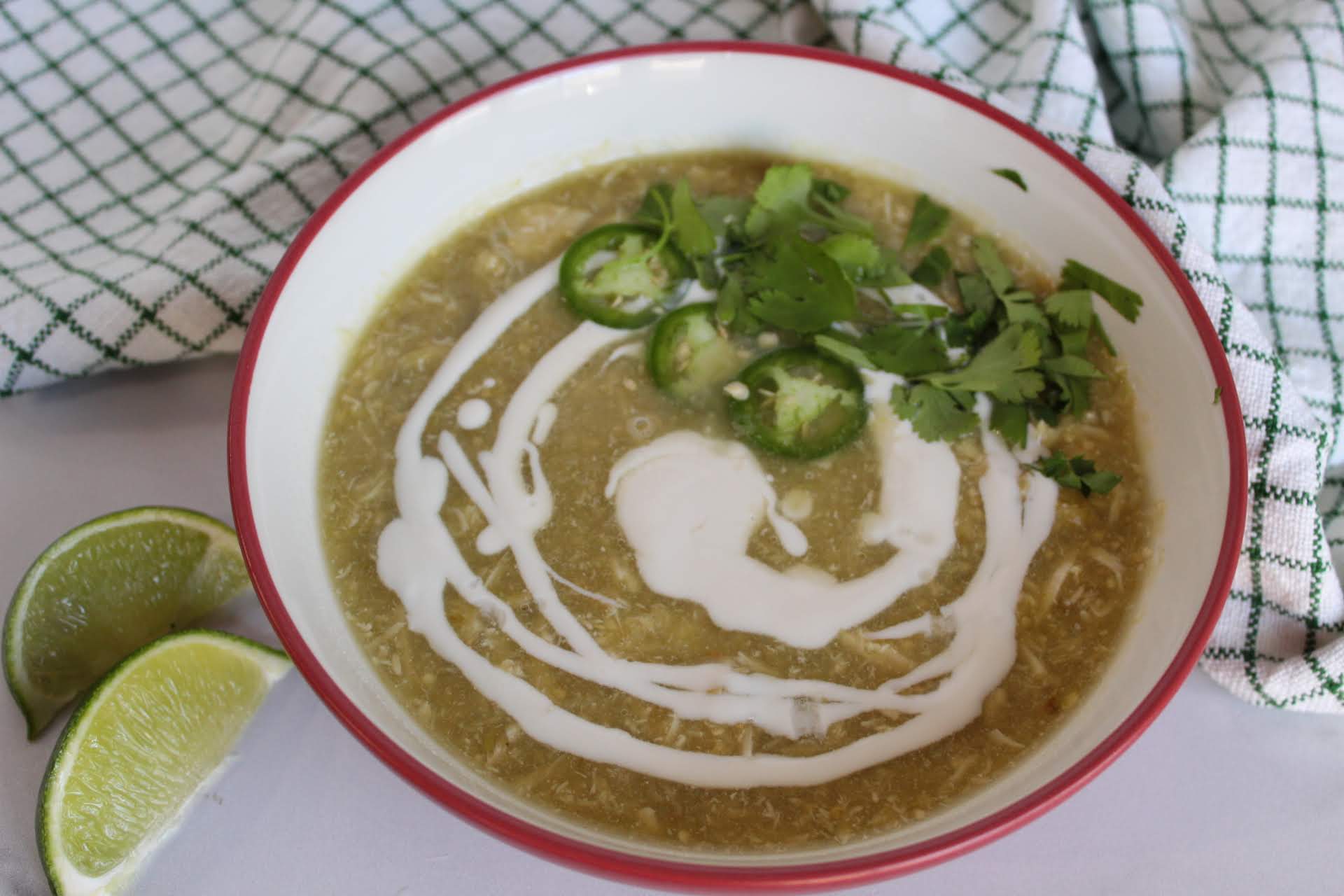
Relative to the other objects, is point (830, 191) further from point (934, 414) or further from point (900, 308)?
point (934, 414)

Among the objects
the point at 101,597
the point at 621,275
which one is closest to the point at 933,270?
Result: the point at 621,275

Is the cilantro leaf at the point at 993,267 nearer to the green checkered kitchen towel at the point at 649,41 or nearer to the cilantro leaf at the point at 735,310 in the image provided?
the green checkered kitchen towel at the point at 649,41

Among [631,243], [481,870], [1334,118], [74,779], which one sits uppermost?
[1334,118]

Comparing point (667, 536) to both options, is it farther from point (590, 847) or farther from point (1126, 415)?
point (1126, 415)

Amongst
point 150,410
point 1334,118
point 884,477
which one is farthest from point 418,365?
point 1334,118

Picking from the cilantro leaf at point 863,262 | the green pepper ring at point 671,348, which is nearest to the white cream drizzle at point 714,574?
the green pepper ring at point 671,348

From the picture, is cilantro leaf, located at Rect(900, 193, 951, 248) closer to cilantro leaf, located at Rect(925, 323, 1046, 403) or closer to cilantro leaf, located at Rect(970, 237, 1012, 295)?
cilantro leaf, located at Rect(970, 237, 1012, 295)

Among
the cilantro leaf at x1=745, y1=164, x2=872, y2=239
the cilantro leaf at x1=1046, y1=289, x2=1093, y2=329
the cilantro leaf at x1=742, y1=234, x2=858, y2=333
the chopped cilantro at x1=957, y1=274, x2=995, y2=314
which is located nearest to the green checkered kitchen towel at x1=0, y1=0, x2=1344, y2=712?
the cilantro leaf at x1=1046, y1=289, x2=1093, y2=329
